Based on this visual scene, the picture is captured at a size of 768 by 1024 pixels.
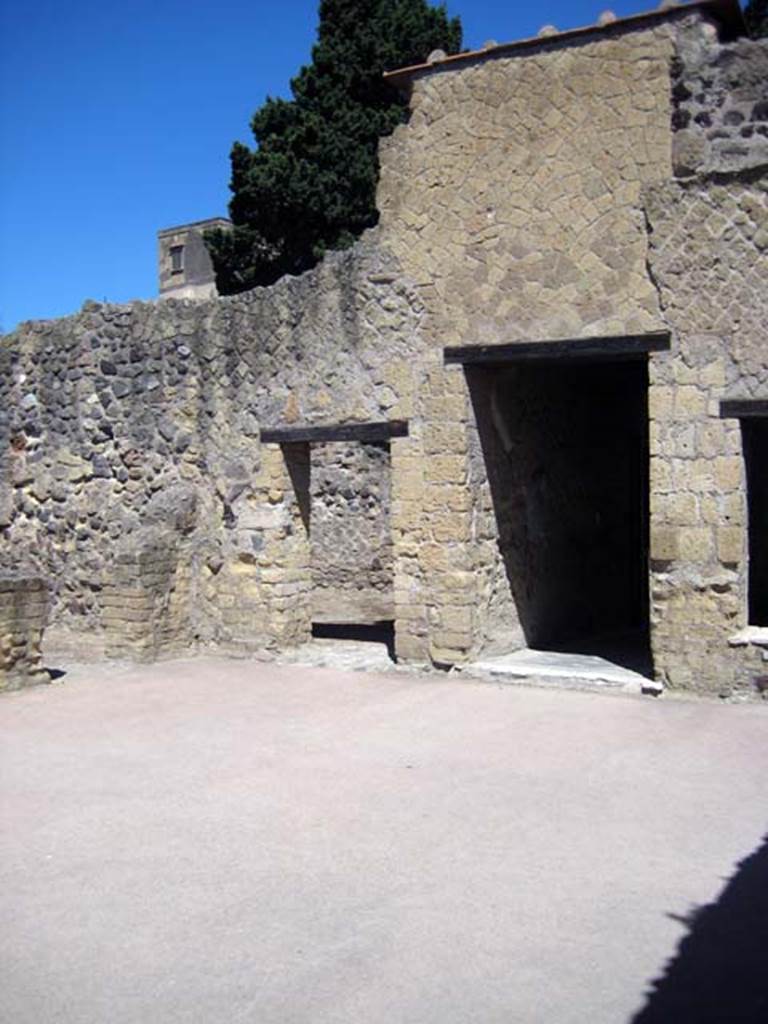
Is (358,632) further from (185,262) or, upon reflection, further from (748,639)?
(185,262)

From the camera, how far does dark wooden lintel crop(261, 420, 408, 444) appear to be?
29.8 ft

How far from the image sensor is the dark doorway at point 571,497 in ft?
30.9

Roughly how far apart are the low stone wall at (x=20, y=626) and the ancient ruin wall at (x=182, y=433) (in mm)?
1243

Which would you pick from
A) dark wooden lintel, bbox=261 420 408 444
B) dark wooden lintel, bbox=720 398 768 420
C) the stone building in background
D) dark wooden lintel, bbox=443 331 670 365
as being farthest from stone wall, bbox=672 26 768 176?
dark wooden lintel, bbox=261 420 408 444

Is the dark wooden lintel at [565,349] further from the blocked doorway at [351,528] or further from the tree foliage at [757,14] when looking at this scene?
the tree foliage at [757,14]

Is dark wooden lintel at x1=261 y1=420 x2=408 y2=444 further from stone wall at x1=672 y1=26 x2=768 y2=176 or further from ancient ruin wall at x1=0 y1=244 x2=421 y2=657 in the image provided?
stone wall at x1=672 y1=26 x2=768 y2=176

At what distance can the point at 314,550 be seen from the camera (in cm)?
1452

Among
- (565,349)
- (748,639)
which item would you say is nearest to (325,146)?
(565,349)

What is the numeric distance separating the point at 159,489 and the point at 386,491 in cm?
405

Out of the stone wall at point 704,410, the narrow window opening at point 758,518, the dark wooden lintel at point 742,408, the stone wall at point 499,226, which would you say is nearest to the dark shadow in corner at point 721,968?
the stone wall at point 704,410

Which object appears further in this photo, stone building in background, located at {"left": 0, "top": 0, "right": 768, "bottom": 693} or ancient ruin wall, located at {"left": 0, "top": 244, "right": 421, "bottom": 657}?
ancient ruin wall, located at {"left": 0, "top": 244, "right": 421, "bottom": 657}

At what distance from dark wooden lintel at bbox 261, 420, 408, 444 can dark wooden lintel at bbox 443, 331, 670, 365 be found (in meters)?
0.72

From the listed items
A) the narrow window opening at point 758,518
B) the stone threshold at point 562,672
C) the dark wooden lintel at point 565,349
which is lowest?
the stone threshold at point 562,672

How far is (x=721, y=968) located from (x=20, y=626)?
621 cm
